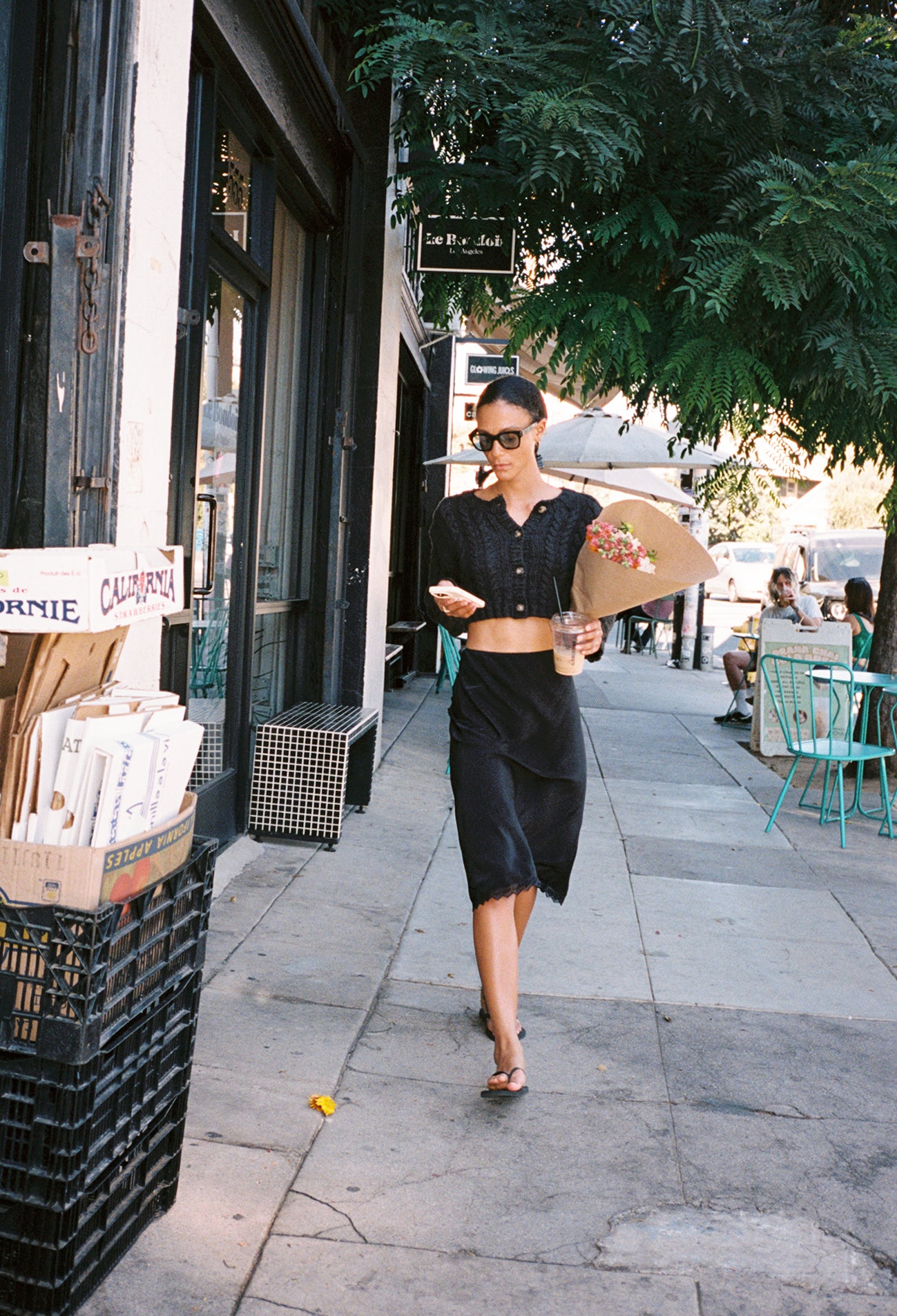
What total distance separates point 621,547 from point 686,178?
11.8 ft

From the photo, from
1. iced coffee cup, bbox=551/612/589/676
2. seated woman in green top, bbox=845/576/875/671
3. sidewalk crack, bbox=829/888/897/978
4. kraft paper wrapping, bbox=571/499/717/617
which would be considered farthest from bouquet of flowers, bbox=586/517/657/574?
seated woman in green top, bbox=845/576/875/671

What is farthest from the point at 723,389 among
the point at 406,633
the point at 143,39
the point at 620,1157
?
the point at 406,633

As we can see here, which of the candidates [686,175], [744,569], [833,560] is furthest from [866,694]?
[744,569]

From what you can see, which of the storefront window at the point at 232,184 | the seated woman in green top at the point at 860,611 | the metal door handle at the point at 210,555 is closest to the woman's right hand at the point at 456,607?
the metal door handle at the point at 210,555

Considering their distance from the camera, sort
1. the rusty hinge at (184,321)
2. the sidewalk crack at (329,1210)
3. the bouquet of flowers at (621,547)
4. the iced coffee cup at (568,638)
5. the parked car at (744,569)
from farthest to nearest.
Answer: the parked car at (744,569) → the rusty hinge at (184,321) → the iced coffee cup at (568,638) → the bouquet of flowers at (621,547) → the sidewalk crack at (329,1210)

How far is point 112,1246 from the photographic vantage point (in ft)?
7.66

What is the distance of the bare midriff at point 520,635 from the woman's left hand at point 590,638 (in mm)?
155

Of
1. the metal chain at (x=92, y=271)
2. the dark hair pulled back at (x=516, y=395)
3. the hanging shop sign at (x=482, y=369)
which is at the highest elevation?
the hanging shop sign at (x=482, y=369)

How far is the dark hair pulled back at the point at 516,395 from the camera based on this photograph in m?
3.46

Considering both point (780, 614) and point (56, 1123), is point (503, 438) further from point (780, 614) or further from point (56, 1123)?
point (780, 614)

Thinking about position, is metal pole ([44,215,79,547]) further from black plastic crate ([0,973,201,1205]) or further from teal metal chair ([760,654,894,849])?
teal metal chair ([760,654,894,849])

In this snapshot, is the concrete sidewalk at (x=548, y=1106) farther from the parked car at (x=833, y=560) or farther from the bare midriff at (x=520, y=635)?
the parked car at (x=833, y=560)

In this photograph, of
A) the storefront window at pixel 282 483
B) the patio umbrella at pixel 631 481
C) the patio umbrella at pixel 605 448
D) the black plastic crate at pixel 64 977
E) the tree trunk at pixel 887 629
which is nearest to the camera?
the black plastic crate at pixel 64 977

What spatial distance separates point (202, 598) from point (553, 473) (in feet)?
29.6
